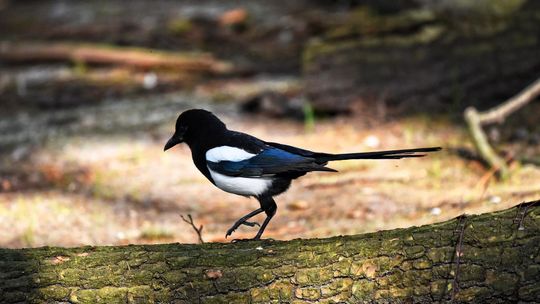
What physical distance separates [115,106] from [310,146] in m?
2.58

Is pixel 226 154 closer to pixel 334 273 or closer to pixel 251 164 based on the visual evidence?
pixel 251 164

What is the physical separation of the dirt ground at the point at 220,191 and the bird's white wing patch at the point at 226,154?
1.25m

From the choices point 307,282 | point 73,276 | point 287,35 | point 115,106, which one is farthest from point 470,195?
point 287,35

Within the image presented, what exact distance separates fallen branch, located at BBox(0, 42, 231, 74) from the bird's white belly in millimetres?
5692

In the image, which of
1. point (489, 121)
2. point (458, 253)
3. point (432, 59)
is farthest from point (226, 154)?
point (432, 59)

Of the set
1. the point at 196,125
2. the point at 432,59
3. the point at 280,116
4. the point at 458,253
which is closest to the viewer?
the point at 458,253

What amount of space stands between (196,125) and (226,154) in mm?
334

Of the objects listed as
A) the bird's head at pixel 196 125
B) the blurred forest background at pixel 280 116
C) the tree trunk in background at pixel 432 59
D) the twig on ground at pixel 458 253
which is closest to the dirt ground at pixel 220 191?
the blurred forest background at pixel 280 116

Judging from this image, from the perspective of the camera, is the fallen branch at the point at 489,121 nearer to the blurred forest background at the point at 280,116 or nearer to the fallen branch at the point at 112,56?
the blurred forest background at the point at 280,116

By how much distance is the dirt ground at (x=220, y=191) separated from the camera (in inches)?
213

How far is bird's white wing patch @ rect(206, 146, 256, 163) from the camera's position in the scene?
13.0ft

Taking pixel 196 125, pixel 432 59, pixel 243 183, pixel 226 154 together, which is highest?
pixel 432 59

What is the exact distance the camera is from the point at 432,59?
742cm

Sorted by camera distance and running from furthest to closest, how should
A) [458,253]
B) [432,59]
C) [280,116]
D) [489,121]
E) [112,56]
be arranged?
[112,56] < [280,116] < [432,59] < [489,121] < [458,253]
